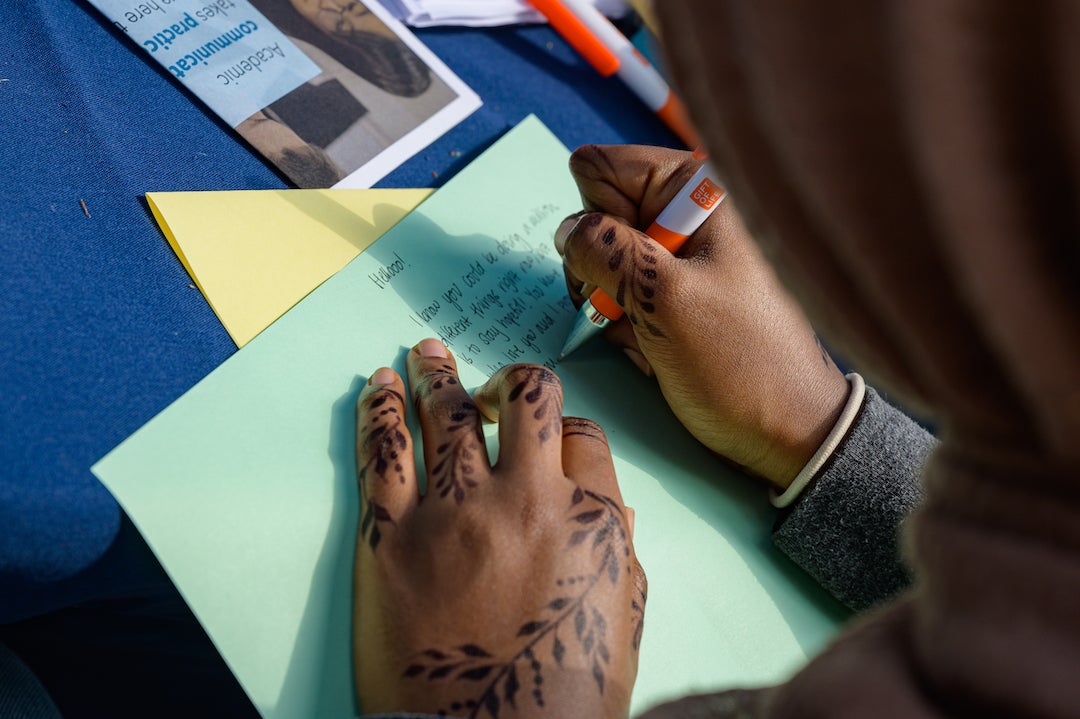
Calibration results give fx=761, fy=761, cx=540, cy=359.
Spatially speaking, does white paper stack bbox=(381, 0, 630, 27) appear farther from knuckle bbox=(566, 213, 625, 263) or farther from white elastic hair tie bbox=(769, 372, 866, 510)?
white elastic hair tie bbox=(769, 372, 866, 510)

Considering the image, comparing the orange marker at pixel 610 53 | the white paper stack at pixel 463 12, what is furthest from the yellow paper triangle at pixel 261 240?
the orange marker at pixel 610 53

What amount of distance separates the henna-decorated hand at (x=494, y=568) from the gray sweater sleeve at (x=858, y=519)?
17 centimetres

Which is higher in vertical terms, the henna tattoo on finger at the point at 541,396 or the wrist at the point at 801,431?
the henna tattoo on finger at the point at 541,396

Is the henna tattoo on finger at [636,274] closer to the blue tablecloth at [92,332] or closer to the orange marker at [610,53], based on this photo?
the blue tablecloth at [92,332]

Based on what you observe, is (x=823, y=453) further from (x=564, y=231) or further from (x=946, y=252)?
(x=946, y=252)

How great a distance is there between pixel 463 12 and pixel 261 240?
36 cm

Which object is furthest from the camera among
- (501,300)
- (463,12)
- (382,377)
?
(463,12)

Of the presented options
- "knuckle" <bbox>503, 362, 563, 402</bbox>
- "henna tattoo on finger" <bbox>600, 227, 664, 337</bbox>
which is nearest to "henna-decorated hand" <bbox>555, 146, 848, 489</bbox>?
"henna tattoo on finger" <bbox>600, 227, 664, 337</bbox>

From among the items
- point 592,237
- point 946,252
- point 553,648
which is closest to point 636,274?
point 592,237

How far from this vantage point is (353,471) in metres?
0.49

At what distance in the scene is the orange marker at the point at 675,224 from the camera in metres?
0.56

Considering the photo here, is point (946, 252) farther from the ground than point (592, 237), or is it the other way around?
point (946, 252)

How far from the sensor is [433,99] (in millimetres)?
692

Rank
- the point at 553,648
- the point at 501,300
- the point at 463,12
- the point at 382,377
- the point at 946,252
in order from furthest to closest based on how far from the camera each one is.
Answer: the point at 463,12 → the point at 501,300 → the point at 382,377 → the point at 553,648 → the point at 946,252
